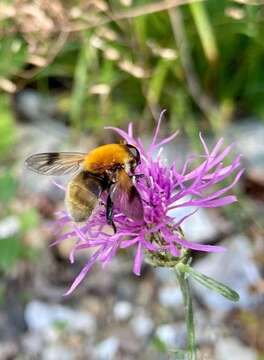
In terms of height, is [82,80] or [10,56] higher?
[10,56]

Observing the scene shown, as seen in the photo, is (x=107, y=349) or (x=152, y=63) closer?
(x=107, y=349)

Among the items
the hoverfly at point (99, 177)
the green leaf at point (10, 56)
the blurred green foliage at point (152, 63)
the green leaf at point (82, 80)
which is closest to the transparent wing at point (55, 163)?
the hoverfly at point (99, 177)

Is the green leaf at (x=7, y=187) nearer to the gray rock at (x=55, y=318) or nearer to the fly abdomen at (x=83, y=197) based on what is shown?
the gray rock at (x=55, y=318)

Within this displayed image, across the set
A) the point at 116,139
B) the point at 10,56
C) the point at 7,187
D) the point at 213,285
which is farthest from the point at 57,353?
the point at 213,285

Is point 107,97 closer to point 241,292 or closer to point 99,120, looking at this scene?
point 99,120

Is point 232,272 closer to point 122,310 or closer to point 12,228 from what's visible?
point 122,310

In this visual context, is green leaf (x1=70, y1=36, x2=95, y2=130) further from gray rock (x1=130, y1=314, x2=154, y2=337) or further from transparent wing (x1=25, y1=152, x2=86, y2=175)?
transparent wing (x1=25, y1=152, x2=86, y2=175)
